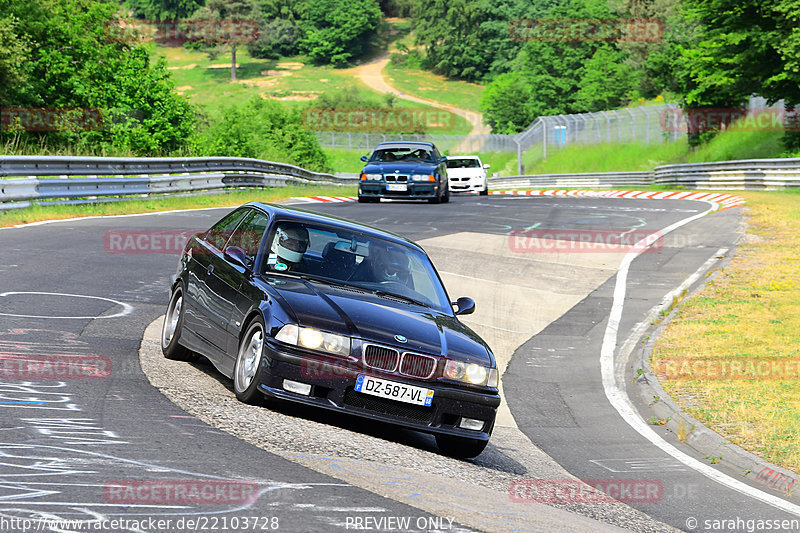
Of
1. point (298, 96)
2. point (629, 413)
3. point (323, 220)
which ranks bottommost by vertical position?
point (629, 413)

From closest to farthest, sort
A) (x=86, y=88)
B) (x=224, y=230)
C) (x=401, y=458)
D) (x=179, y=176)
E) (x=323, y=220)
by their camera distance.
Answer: (x=401, y=458) → (x=323, y=220) → (x=224, y=230) → (x=179, y=176) → (x=86, y=88)

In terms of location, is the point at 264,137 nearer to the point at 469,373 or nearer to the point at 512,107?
the point at 469,373

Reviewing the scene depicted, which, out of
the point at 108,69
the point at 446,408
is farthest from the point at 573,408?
the point at 108,69

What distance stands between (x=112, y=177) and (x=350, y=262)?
57.9 ft

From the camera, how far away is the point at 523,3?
136m

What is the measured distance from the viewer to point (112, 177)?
2442 centimetres

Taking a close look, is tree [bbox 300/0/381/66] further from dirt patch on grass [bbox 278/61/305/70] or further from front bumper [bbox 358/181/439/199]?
front bumper [bbox 358/181/439/199]

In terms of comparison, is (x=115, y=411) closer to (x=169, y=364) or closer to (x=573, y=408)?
(x=169, y=364)

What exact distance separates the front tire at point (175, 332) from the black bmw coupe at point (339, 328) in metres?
0.03

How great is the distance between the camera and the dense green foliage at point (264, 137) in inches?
1964

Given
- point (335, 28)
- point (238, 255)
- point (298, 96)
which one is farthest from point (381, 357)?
point (335, 28)

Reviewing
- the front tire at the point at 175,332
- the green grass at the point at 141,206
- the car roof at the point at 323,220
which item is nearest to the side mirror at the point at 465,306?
the car roof at the point at 323,220

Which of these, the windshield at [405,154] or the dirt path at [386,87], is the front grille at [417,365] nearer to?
the windshield at [405,154]

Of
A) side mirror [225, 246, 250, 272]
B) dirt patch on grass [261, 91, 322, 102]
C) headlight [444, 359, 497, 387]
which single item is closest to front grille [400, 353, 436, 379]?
headlight [444, 359, 497, 387]
